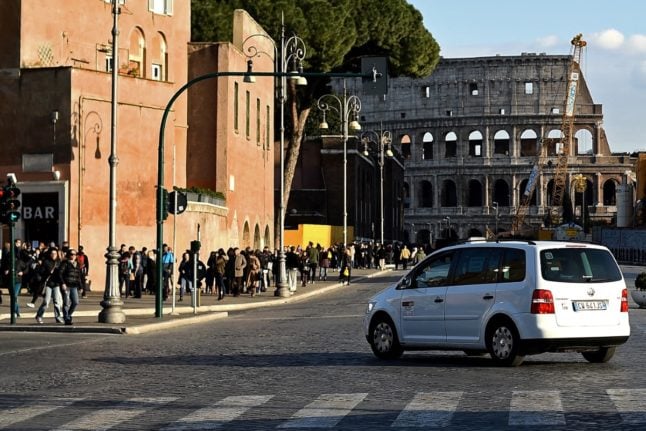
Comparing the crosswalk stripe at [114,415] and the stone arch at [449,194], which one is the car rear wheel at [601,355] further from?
the stone arch at [449,194]

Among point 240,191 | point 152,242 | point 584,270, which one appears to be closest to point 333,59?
point 240,191

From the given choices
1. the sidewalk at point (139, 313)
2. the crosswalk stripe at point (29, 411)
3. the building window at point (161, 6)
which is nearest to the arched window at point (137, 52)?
the building window at point (161, 6)

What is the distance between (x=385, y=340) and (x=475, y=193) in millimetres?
150262

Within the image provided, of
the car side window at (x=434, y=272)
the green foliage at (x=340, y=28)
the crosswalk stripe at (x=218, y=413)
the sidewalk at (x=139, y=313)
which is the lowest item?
the crosswalk stripe at (x=218, y=413)

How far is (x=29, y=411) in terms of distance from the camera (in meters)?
12.7

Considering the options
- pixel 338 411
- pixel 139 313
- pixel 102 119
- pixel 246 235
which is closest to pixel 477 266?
pixel 338 411

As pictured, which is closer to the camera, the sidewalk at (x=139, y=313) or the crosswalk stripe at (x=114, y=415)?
the crosswalk stripe at (x=114, y=415)

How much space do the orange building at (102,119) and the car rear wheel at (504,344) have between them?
939 inches

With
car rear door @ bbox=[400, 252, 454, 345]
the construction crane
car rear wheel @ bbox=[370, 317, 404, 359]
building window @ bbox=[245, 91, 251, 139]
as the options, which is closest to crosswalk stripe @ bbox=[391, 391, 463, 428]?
car rear door @ bbox=[400, 252, 454, 345]

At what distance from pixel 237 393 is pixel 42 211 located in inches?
1073

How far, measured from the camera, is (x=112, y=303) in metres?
27.2

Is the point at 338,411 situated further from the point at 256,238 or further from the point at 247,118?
the point at 256,238

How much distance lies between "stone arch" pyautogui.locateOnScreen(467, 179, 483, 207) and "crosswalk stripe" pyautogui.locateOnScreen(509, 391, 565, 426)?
15269cm

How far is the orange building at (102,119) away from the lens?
40.7 metres
